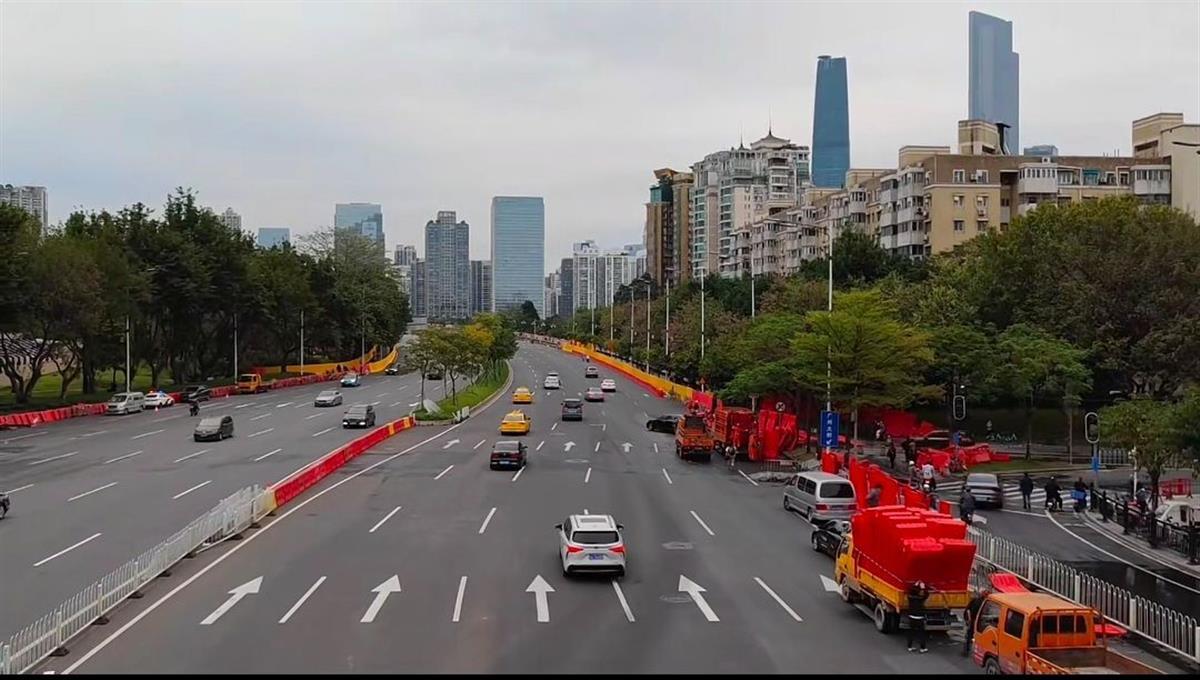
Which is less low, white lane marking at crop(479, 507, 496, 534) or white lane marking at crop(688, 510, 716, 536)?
white lane marking at crop(479, 507, 496, 534)

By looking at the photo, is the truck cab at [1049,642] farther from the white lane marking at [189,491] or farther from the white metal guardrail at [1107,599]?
the white lane marking at [189,491]

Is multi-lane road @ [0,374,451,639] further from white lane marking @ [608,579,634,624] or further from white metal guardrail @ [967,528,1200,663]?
white metal guardrail @ [967,528,1200,663]

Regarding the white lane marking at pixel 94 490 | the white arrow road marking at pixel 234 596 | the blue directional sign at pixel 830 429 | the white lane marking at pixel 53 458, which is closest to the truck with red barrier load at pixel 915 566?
the white arrow road marking at pixel 234 596

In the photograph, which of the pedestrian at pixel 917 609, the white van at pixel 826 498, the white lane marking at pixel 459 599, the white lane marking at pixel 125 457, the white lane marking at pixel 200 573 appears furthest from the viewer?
the white lane marking at pixel 125 457

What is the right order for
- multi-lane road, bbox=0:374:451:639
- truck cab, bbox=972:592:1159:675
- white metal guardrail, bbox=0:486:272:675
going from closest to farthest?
truck cab, bbox=972:592:1159:675
white metal guardrail, bbox=0:486:272:675
multi-lane road, bbox=0:374:451:639

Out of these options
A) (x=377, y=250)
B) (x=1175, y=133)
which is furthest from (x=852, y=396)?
(x=377, y=250)

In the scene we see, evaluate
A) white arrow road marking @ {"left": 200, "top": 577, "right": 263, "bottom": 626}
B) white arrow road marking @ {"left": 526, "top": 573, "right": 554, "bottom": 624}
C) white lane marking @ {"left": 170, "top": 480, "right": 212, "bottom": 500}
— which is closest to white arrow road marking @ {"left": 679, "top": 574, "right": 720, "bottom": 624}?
white arrow road marking @ {"left": 526, "top": 573, "right": 554, "bottom": 624}

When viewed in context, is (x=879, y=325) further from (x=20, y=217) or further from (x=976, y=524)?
(x=20, y=217)
